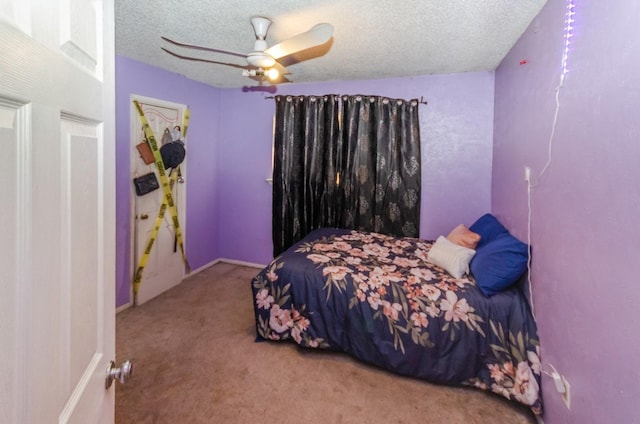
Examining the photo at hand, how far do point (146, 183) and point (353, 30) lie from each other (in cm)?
231

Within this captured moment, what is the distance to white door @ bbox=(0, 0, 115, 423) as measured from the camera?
435 mm

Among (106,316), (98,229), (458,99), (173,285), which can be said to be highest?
(458,99)

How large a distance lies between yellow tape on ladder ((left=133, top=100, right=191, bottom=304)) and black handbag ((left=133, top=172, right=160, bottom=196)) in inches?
4.7

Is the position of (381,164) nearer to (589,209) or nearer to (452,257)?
(452,257)

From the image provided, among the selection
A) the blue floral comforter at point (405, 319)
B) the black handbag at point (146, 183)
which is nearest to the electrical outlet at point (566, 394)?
Answer: the blue floral comforter at point (405, 319)

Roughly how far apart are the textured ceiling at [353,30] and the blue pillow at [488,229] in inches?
54.6

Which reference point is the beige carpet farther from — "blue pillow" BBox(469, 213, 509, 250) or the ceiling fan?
the ceiling fan

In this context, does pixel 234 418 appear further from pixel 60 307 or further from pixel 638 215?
pixel 638 215

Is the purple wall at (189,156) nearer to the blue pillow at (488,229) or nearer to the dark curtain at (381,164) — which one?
the dark curtain at (381,164)

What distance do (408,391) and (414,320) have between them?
1.44 feet

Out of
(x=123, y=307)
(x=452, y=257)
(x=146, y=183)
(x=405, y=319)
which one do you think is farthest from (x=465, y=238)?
(x=123, y=307)

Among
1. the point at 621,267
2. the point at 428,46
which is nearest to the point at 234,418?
the point at 621,267

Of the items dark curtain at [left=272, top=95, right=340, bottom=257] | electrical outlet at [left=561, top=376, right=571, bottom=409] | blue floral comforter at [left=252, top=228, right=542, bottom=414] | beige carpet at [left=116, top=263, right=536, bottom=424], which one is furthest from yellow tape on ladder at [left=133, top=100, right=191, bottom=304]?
electrical outlet at [left=561, top=376, right=571, bottom=409]

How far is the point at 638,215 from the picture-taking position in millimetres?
1035
